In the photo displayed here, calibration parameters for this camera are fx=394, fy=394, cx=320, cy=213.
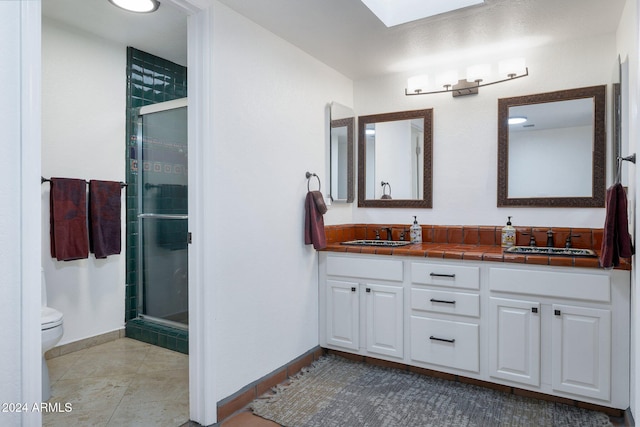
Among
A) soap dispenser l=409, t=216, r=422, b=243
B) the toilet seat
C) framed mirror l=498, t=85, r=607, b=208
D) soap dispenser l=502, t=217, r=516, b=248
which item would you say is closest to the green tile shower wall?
the toilet seat

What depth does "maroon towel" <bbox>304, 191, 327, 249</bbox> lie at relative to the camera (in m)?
2.73

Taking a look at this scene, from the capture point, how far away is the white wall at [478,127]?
2539 millimetres

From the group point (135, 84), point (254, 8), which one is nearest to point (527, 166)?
point (254, 8)

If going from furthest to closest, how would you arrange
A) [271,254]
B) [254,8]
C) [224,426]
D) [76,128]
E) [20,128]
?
[76,128], [271,254], [254,8], [224,426], [20,128]

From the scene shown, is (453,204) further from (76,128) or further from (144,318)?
(76,128)

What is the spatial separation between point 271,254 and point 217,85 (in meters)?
1.04

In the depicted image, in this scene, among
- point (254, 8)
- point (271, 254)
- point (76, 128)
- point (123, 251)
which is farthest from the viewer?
point (123, 251)

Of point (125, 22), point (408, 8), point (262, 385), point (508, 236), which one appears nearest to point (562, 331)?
point (508, 236)

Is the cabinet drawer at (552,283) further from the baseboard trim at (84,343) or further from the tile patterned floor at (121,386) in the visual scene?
the baseboard trim at (84,343)

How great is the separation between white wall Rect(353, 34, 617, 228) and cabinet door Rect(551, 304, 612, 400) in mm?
718

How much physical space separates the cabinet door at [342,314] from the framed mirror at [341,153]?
28.3 inches

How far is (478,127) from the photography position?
9.46 ft

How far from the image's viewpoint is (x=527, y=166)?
2701 millimetres

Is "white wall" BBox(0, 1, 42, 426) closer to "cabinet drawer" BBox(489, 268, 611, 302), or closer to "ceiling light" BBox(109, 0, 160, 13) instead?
"ceiling light" BBox(109, 0, 160, 13)
